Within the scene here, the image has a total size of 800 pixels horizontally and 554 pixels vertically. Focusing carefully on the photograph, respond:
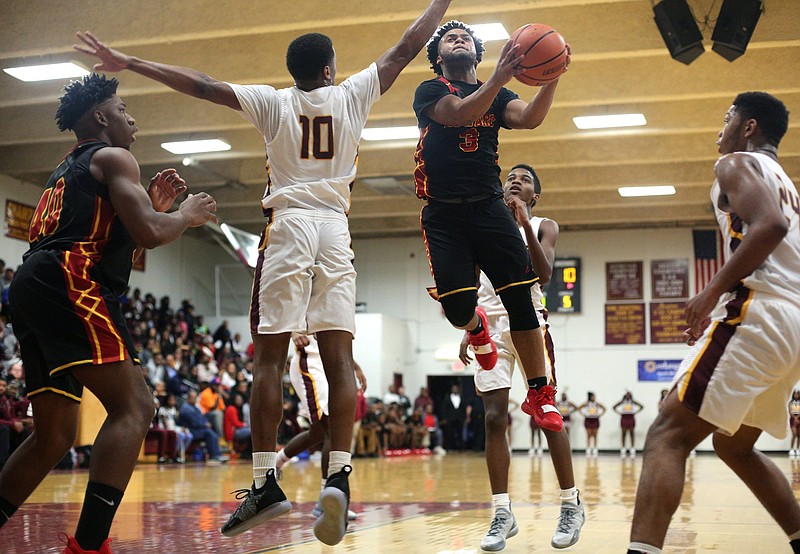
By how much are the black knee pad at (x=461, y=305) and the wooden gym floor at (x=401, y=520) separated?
1.19 m

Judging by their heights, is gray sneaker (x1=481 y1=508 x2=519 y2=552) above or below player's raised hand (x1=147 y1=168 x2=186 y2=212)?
below

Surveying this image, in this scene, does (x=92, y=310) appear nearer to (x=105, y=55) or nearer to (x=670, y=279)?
(x=105, y=55)

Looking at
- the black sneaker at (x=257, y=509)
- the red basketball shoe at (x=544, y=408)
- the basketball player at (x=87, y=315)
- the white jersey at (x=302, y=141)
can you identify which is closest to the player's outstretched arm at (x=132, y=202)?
the basketball player at (x=87, y=315)

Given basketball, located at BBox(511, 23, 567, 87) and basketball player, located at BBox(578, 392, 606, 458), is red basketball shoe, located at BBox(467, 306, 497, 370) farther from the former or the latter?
basketball player, located at BBox(578, 392, 606, 458)

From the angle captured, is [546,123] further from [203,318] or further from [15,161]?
[203,318]

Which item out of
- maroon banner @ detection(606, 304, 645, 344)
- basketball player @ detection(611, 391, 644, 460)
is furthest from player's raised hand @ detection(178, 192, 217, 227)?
maroon banner @ detection(606, 304, 645, 344)

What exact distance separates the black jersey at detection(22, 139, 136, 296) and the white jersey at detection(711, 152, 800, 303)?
2.45 metres

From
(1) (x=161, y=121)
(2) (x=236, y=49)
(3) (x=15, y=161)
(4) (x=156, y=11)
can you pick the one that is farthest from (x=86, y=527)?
(3) (x=15, y=161)

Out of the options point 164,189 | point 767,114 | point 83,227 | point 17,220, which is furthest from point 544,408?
point 17,220

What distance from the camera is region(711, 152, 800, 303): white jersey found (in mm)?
3273

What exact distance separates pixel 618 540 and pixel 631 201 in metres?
18.4

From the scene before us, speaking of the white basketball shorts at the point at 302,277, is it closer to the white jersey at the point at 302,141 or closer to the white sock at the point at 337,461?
the white jersey at the point at 302,141

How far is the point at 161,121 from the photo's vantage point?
16172 mm

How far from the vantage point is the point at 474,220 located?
4777mm
